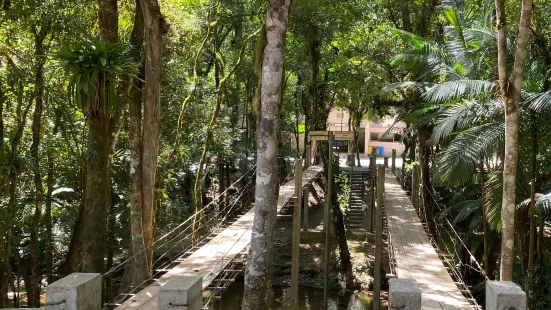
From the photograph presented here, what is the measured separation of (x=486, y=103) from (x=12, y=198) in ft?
22.3

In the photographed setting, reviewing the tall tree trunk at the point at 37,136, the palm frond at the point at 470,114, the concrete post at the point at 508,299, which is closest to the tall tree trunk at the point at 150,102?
the tall tree trunk at the point at 37,136

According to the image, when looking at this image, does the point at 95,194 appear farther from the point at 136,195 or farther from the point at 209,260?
the point at 209,260

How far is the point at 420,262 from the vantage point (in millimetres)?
6691

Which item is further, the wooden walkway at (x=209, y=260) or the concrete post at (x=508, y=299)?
the wooden walkway at (x=209, y=260)

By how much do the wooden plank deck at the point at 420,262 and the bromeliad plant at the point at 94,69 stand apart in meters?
3.78

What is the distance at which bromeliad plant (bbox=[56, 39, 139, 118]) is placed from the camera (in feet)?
16.4

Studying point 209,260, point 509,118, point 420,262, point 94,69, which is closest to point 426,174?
point 420,262

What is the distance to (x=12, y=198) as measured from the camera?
24.8 feet

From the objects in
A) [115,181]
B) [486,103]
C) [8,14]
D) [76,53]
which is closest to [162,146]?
[115,181]

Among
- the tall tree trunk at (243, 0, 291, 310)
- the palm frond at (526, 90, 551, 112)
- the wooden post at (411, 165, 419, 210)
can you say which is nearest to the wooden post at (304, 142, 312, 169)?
the wooden post at (411, 165, 419, 210)

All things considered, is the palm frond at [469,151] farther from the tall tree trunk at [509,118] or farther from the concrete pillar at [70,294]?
the concrete pillar at [70,294]

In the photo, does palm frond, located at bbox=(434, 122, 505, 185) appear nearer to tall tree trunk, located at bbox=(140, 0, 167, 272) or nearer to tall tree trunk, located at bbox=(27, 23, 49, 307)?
tall tree trunk, located at bbox=(140, 0, 167, 272)

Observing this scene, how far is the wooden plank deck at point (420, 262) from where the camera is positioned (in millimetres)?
5150

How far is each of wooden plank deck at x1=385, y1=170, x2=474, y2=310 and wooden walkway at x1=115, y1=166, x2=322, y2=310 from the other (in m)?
2.19
